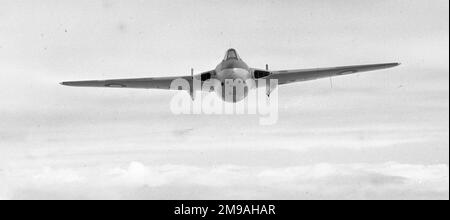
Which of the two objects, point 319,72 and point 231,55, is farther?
point 319,72

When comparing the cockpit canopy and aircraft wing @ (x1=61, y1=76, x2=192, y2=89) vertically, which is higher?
the cockpit canopy

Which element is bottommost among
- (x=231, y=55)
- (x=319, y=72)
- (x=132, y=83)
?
(x=132, y=83)

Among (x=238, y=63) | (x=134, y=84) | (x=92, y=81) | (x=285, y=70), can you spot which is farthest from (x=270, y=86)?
(x=92, y=81)

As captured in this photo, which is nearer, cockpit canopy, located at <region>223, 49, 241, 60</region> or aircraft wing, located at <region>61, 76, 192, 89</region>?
cockpit canopy, located at <region>223, 49, 241, 60</region>

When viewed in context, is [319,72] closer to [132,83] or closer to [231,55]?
[231,55]

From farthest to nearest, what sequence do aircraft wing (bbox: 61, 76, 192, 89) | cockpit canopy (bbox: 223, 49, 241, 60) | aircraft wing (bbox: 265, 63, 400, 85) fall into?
aircraft wing (bbox: 61, 76, 192, 89) < aircraft wing (bbox: 265, 63, 400, 85) < cockpit canopy (bbox: 223, 49, 241, 60)

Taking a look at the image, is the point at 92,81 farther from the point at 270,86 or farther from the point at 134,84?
the point at 270,86

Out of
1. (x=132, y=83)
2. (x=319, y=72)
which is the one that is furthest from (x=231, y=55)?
(x=132, y=83)

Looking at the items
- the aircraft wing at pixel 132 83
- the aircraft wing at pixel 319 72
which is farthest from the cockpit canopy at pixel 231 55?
the aircraft wing at pixel 132 83

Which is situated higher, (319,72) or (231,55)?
(231,55)

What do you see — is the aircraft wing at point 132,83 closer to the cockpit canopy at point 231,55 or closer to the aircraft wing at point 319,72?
the cockpit canopy at point 231,55

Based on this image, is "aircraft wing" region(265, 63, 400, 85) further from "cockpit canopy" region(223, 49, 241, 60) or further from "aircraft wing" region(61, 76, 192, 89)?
"aircraft wing" region(61, 76, 192, 89)

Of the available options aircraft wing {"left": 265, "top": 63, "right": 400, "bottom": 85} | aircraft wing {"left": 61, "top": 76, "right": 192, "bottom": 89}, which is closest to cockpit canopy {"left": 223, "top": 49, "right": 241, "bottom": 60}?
aircraft wing {"left": 265, "top": 63, "right": 400, "bottom": 85}

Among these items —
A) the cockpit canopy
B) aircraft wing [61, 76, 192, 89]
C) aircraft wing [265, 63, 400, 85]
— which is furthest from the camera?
aircraft wing [61, 76, 192, 89]
